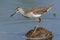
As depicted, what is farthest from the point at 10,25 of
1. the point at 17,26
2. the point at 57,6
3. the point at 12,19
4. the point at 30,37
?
the point at 57,6

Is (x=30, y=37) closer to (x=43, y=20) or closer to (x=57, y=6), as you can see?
(x=43, y=20)

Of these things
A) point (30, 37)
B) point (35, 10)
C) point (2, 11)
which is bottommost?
point (30, 37)

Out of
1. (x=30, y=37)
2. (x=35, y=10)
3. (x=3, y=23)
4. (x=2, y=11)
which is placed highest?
(x=2, y=11)

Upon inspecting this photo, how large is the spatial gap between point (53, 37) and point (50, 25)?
53.1 inches

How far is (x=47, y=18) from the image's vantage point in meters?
10.8

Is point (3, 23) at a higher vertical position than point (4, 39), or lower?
higher

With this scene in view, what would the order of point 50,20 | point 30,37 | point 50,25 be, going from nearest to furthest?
1. point 30,37
2. point 50,25
3. point 50,20

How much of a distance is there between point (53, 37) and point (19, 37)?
0.94 meters

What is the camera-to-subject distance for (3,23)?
10195 mm

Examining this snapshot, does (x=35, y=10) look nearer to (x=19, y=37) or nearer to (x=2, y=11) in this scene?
(x=19, y=37)

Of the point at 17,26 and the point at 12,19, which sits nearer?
the point at 17,26

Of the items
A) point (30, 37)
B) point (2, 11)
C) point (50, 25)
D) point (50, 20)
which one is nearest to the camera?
point (30, 37)

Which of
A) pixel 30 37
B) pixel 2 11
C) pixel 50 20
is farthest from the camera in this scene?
pixel 2 11

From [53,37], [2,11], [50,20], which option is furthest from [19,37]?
[2,11]
